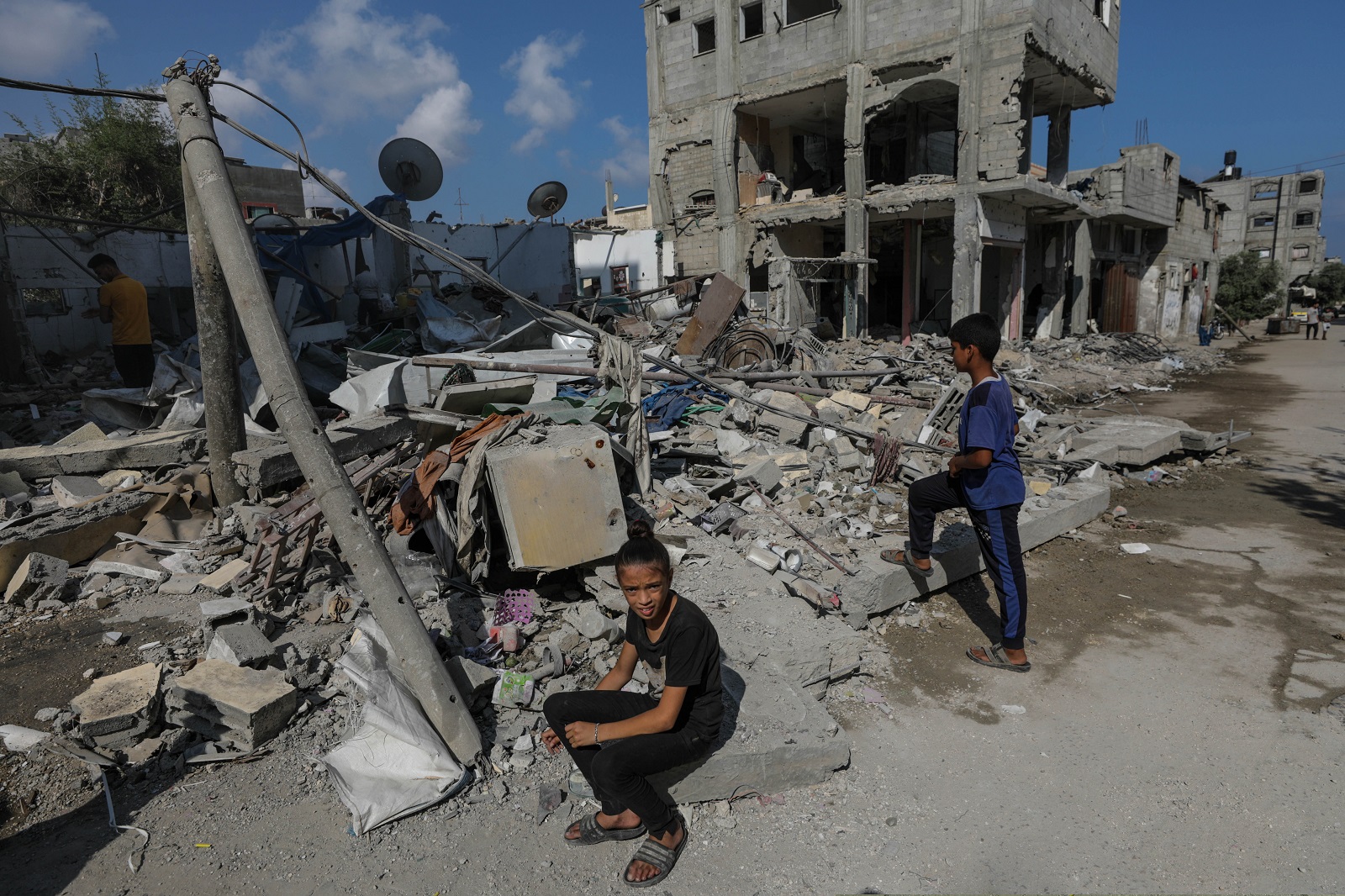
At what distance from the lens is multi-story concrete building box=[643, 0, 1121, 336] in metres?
15.9

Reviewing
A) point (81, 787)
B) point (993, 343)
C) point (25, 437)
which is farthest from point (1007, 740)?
point (25, 437)

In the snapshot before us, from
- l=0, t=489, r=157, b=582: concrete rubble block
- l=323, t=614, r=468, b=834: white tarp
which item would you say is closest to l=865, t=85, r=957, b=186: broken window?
l=0, t=489, r=157, b=582: concrete rubble block

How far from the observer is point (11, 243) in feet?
36.3

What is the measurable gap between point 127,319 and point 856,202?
50.1 ft

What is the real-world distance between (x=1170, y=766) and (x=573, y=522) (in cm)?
276

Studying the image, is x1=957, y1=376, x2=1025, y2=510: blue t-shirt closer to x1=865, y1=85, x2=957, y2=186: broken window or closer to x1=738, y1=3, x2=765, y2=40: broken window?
x1=865, y1=85, x2=957, y2=186: broken window

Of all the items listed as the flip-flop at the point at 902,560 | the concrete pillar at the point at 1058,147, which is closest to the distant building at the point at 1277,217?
the concrete pillar at the point at 1058,147

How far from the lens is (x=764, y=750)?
2.62 meters

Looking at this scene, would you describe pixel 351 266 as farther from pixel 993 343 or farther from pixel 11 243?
pixel 993 343

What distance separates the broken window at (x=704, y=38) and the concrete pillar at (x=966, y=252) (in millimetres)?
8204

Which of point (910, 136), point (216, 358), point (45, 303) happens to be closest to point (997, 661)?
point (216, 358)

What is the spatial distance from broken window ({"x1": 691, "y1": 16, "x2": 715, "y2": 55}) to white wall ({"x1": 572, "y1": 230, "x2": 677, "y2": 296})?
699 centimetres

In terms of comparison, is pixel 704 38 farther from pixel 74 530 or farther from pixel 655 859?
pixel 655 859

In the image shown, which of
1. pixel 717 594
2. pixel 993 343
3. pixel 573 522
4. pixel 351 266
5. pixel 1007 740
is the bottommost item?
pixel 1007 740
